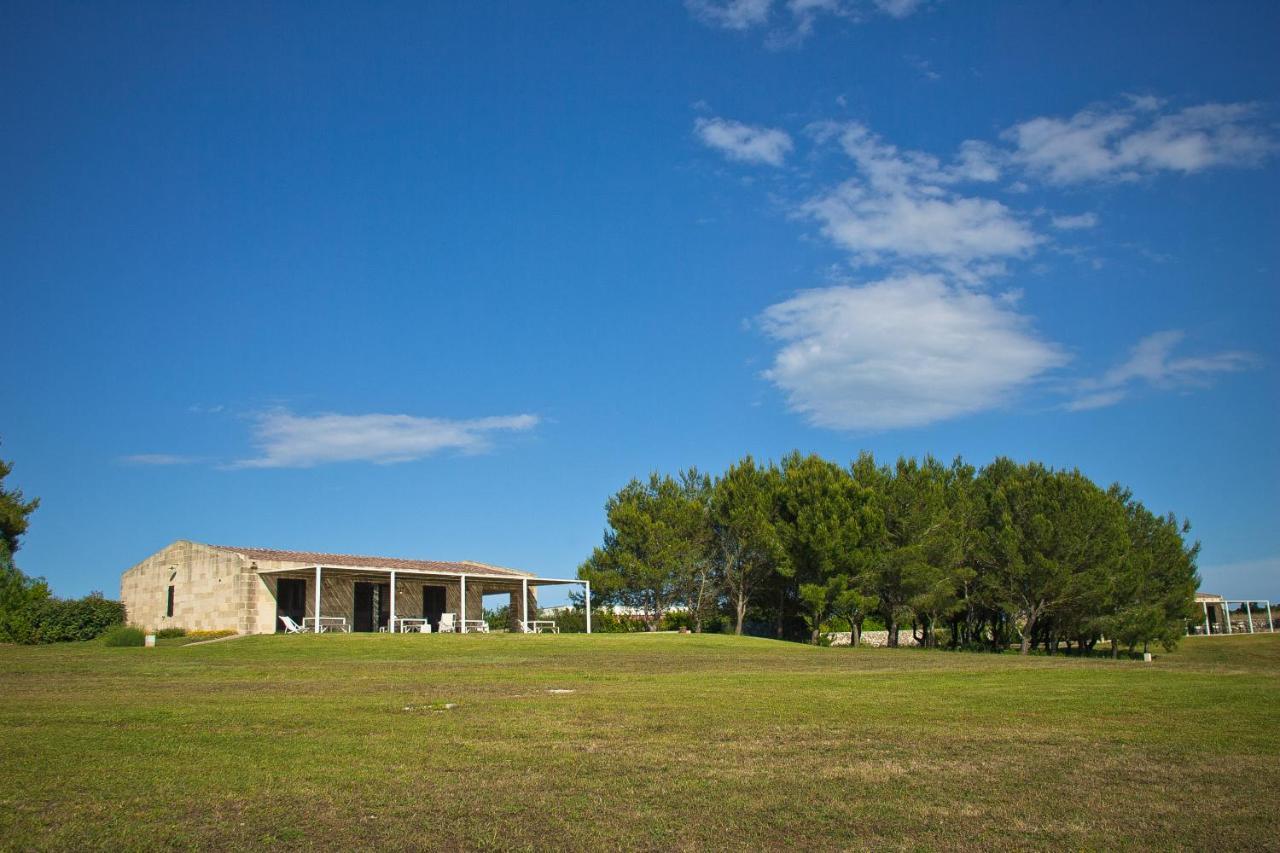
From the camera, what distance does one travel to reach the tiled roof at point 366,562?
36.6 meters

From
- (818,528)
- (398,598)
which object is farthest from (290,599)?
(818,528)

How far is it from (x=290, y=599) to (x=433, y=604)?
301 inches

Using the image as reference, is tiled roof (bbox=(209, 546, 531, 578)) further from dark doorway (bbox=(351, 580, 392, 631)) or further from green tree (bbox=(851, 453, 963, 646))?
green tree (bbox=(851, 453, 963, 646))

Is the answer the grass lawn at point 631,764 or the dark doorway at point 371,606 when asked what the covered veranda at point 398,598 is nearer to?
the dark doorway at point 371,606

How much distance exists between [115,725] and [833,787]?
23.1ft

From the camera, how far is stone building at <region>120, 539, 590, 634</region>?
34.2m

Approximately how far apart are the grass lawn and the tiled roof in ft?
69.2

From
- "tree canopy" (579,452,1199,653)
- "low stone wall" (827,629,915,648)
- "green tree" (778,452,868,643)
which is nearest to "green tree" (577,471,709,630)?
"tree canopy" (579,452,1199,653)

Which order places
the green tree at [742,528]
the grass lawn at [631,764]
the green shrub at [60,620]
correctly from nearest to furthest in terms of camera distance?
the grass lawn at [631,764] < the green shrub at [60,620] < the green tree at [742,528]

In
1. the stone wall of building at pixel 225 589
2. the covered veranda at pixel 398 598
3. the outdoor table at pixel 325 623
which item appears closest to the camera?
the outdoor table at pixel 325 623

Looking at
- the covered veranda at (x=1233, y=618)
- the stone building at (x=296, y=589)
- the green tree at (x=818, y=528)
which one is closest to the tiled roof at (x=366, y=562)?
the stone building at (x=296, y=589)

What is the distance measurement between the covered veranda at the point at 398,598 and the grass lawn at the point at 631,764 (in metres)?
20.0

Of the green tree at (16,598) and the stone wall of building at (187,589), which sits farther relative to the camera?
the stone wall of building at (187,589)

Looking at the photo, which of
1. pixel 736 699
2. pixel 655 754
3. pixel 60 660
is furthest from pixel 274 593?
pixel 655 754
